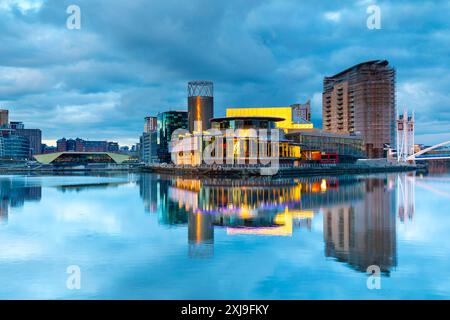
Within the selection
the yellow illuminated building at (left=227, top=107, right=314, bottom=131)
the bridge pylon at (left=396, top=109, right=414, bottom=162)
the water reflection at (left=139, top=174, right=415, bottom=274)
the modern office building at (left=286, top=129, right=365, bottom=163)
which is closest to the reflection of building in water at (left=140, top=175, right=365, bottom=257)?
the water reflection at (left=139, top=174, right=415, bottom=274)

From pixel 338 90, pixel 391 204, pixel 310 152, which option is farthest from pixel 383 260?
pixel 338 90

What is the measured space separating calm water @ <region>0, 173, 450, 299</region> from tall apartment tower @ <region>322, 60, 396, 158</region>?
434 ft

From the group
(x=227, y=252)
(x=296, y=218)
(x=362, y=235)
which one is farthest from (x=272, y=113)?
(x=227, y=252)

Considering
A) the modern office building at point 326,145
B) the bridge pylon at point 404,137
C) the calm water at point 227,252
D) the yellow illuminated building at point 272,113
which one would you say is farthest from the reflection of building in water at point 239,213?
the bridge pylon at point 404,137

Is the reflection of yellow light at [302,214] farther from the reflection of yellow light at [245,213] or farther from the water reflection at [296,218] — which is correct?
the reflection of yellow light at [245,213]

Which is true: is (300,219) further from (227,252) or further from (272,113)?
(272,113)

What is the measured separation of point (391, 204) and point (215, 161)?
67698 millimetres

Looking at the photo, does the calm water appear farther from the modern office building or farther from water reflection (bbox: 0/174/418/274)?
the modern office building

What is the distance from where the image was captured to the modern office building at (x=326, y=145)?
401 ft

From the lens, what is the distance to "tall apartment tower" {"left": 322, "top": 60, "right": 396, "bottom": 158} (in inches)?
6220

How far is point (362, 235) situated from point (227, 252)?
7.39 metres

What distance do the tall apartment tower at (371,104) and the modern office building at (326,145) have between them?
18.5 m
